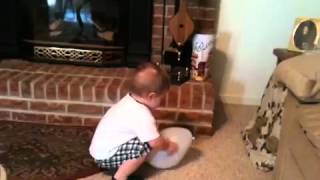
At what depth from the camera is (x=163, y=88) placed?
1.63 meters

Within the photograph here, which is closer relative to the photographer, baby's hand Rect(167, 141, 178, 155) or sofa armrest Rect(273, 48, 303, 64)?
baby's hand Rect(167, 141, 178, 155)

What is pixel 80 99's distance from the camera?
216 centimetres

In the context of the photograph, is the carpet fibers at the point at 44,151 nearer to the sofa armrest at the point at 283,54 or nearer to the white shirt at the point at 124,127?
the white shirt at the point at 124,127

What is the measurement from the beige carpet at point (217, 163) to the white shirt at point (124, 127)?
17 cm

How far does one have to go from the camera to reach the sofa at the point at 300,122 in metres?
1.20

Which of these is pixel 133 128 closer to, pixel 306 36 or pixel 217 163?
pixel 217 163

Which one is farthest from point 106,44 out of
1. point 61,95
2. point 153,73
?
point 153,73

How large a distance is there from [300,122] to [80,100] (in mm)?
1216

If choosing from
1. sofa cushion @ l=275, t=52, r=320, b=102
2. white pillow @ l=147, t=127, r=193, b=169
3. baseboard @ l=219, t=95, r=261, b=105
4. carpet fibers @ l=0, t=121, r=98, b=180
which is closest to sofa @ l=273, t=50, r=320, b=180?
sofa cushion @ l=275, t=52, r=320, b=102

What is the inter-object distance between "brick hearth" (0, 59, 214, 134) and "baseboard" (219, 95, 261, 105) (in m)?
0.54

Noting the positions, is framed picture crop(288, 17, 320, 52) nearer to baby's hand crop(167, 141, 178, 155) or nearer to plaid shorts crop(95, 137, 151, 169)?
baby's hand crop(167, 141, 178, 155)

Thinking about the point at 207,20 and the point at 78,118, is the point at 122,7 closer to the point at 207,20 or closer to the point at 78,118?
the point at 207,20

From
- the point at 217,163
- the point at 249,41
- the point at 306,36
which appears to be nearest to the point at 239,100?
the point at 249,41

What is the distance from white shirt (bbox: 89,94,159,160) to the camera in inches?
63.4
